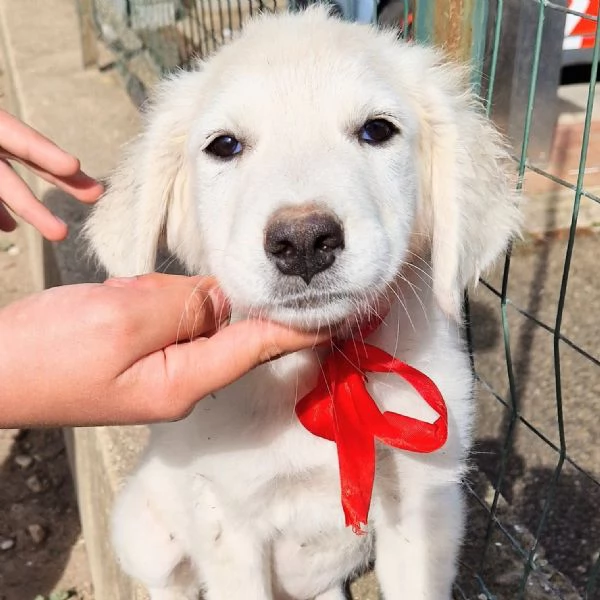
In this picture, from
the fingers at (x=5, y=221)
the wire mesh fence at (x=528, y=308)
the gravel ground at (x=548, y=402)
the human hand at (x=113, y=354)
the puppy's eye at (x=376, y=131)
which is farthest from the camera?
the gravel ground at (x=548, y=402)

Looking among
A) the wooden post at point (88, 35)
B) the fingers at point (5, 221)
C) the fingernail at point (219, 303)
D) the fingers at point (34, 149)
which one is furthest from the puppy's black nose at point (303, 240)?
the wooden post at point (88, 35)

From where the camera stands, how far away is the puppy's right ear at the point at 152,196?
2070 mm

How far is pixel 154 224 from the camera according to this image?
6.84 ft

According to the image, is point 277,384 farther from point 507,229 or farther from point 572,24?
point 572,24

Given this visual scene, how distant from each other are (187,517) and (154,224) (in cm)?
76

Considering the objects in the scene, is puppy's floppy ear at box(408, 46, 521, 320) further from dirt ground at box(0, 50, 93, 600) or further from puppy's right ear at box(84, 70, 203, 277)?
dirt ground at box(0, 50, 93, 600)

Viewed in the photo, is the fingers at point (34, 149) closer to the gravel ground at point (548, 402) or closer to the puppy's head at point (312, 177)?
the puppy's head at point (312, 177)

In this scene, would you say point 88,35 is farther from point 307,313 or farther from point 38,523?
point 307,313

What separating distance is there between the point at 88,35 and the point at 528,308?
11.7 feet

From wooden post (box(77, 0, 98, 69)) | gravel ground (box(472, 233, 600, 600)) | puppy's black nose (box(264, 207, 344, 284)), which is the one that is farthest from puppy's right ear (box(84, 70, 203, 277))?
wooden post (box(77, 0, 98, 69))

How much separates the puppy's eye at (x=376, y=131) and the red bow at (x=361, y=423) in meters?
0.47

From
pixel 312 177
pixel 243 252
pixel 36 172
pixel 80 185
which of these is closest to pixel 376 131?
pixel 312 177

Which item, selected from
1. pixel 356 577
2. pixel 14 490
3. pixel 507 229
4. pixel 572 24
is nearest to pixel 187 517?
pixel 356 577

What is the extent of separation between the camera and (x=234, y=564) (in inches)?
83.0
